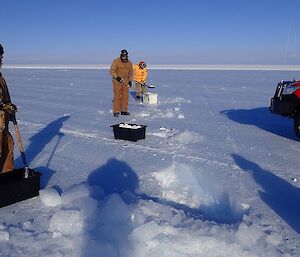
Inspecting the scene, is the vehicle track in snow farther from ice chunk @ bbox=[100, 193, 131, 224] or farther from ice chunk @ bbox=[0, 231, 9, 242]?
ice chunk @ bbox=[0, 231, 9, 242]

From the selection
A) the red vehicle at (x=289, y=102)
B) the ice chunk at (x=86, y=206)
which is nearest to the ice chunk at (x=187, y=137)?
the red vehicle at (x=289, y=102)

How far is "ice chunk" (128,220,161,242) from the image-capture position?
302 cm

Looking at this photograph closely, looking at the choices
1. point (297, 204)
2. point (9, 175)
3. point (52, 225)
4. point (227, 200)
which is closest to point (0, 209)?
point (9, 175)

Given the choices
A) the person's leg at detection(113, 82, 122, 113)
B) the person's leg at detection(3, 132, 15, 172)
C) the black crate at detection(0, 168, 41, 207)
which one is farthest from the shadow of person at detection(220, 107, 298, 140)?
the person's leg at detection(3, 132, 15, 172)

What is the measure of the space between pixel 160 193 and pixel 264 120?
5.60 meters

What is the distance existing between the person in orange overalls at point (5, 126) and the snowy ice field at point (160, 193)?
0.55 meters

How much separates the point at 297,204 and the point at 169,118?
532cm

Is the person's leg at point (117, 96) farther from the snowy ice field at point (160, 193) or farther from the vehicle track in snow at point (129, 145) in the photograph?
the vehicle track in snow at point (129, 145)

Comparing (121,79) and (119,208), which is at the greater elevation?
(121,79)

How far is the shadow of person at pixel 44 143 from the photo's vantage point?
15.6ft

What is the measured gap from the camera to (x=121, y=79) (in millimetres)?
8828

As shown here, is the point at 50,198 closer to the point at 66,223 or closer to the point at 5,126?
the point at 66,223

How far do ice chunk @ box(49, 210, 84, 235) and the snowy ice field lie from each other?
0.04ft

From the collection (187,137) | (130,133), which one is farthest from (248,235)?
(187,137)
